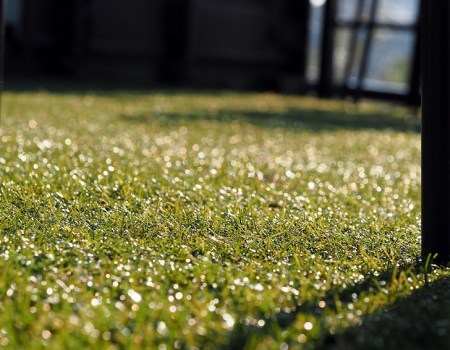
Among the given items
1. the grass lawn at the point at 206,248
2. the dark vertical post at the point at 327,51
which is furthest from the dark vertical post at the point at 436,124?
the dark vertical post at the point at 327,51

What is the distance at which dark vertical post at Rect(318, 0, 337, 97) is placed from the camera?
511 inches

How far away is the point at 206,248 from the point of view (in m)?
2.48

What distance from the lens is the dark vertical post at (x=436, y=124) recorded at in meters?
2.37

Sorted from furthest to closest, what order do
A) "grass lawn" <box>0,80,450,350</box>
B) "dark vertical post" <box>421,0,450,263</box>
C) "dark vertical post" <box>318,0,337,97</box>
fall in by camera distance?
1. "dark vertical post" <box>318,0,337,97</box>
2. "dark vertical post" <box>421,0,450,263</box>
3. "grass lawn" <box>0,80,450,350</box>

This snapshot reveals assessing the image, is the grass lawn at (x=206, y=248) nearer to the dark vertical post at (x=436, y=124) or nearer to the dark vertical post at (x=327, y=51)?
the dark vertical post at (x=436, y=124)

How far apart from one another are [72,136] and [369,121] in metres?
4.76

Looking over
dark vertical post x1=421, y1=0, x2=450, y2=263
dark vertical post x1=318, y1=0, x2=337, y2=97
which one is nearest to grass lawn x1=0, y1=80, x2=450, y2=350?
dark vertical post x1=421, y1=0, x2=450, y2=263

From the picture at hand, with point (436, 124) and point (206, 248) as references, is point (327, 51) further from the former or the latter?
point (206, 248)

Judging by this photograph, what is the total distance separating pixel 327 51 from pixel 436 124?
1117 cm

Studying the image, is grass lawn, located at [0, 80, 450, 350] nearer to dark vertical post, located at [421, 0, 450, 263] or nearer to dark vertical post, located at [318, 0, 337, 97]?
dark vertical post, located at [421, 0, 450, 263]

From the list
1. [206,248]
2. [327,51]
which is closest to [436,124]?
[206,248]

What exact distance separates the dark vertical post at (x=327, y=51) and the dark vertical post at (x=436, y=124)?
1092 cm

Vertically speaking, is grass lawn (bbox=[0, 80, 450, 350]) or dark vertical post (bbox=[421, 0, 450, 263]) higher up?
dark vertical post (bbox=[421, 0, 450, 263])

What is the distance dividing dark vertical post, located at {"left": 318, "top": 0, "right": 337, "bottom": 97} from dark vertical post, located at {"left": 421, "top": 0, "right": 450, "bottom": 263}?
10919 mm
